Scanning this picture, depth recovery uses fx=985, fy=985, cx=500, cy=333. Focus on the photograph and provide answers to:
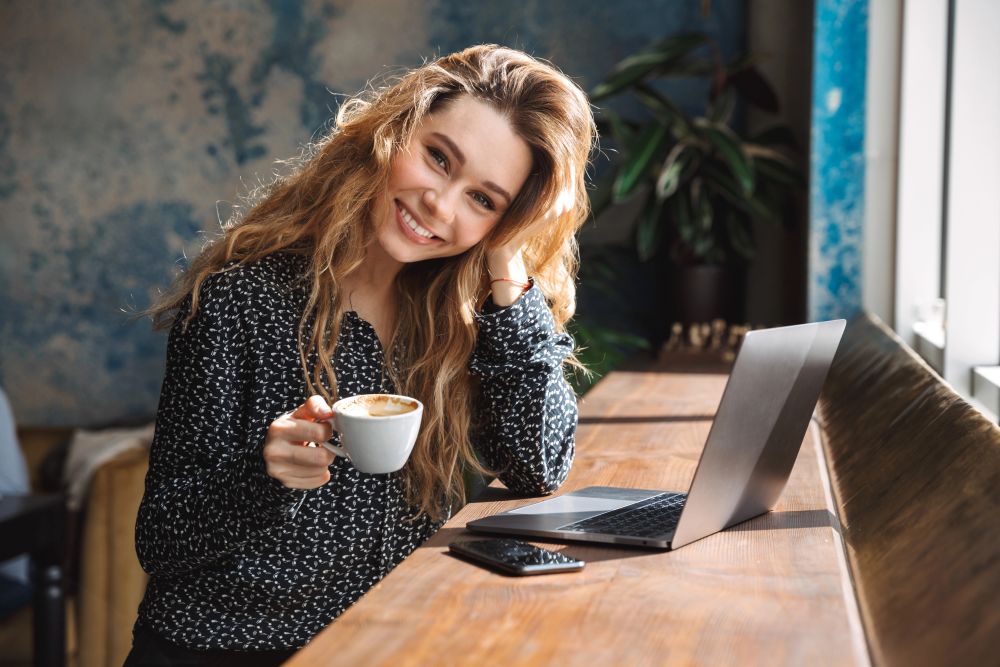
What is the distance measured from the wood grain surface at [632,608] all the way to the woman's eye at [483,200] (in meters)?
0.46

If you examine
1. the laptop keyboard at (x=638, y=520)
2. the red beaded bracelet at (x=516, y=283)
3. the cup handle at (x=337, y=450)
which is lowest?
the laptop keyboard at (x=638, y=520)

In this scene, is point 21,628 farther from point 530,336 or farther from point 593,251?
point 530,336

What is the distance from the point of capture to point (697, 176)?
2988mm

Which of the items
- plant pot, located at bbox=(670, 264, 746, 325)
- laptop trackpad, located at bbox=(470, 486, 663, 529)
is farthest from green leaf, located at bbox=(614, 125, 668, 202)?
laptop trackpad, located at bbox=(470, 486, 663, 529)

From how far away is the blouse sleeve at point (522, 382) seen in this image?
148 cm

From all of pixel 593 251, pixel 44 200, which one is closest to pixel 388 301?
pixel 593 251

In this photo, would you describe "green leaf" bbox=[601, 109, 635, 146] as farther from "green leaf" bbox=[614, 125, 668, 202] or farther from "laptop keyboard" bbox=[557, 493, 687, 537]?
"laptop keyboard" bbox=[557, 493, 687, 537]

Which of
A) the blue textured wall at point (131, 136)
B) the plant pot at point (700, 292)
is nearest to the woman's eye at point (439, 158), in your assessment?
the plant pot at point (700, 292)

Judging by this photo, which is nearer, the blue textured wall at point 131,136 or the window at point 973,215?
the window at point 973,215

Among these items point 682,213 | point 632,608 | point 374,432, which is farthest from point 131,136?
point 632,608

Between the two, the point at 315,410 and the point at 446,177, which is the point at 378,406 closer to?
the point at 315,410

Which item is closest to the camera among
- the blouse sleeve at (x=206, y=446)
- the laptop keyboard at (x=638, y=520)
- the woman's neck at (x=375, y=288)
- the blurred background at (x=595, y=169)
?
the laptop keyboard at (x=638, y=520)

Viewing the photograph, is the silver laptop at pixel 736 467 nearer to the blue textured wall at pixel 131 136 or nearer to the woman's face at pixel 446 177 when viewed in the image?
the woman's face at pixel 446 177

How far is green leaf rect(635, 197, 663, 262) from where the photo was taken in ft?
9.70
